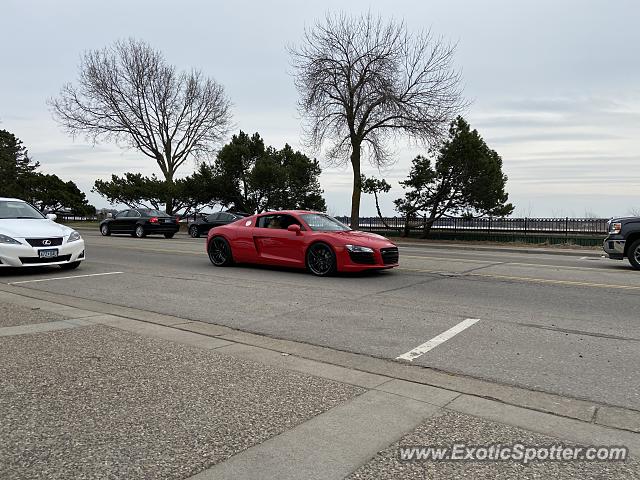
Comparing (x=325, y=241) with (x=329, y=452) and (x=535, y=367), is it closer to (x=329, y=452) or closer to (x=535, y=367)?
(x=535, y=367)

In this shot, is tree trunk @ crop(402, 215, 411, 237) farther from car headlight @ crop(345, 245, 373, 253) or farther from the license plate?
the license plate

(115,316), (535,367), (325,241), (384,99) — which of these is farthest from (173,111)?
(535,367)

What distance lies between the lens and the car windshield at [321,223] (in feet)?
37.4

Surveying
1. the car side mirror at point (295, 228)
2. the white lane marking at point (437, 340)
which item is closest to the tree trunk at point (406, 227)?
the car side mirror at point (295, 228)

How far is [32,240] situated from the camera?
34.5ft

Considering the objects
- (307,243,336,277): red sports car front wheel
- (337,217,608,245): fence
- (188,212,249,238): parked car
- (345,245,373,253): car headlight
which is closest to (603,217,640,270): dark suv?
(345,245,373,253): car headlight

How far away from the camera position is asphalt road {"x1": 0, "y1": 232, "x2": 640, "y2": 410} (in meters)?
5.12

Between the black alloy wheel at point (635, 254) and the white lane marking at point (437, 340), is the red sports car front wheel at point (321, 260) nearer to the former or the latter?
the white lane marking at point (437, 340)

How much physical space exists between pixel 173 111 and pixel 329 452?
4243cm

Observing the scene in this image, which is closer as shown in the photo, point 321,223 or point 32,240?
point 32,240

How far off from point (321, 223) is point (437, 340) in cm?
603

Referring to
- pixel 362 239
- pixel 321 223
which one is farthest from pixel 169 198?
pixel 362 239

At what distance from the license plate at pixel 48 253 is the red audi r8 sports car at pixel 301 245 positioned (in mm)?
3387

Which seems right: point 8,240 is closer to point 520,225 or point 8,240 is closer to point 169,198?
point 520,225
